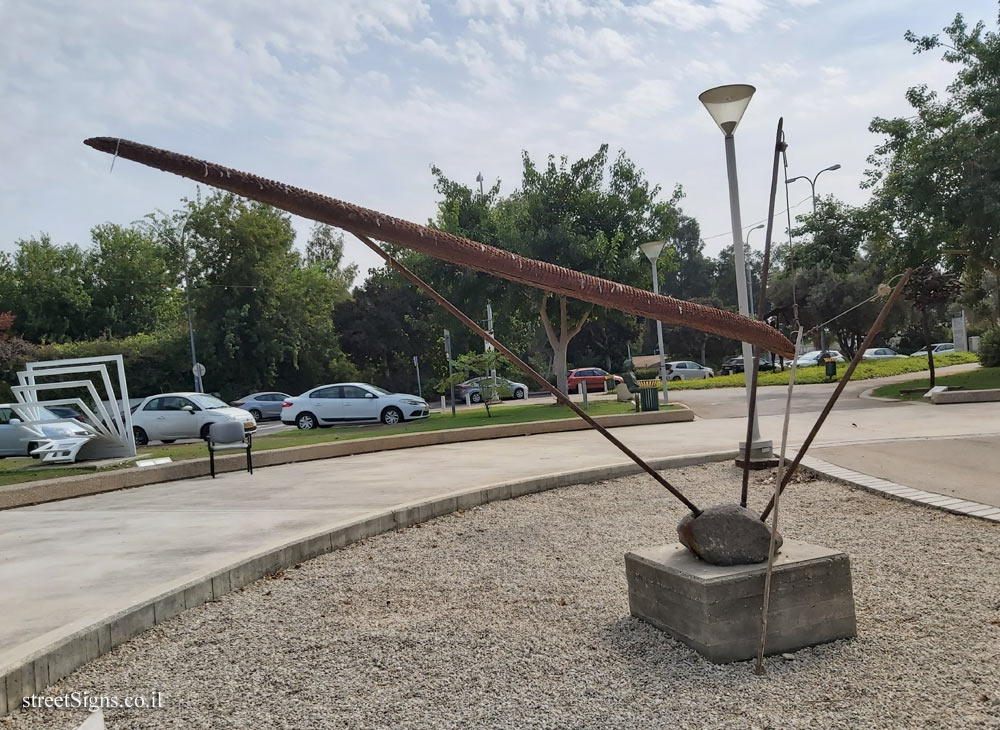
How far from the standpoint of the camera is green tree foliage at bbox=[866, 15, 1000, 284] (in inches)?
794

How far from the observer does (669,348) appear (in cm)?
6303

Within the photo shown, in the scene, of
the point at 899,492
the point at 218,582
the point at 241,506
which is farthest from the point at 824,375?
the point at 218,582

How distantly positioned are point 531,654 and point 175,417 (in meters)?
19.3

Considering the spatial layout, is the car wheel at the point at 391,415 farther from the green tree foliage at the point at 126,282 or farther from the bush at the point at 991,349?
the green tree foliage at the point at 126,282

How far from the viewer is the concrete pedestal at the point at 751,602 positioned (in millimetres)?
3854

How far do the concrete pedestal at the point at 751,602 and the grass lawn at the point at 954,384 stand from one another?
18352mm

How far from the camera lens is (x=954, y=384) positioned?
21594mm

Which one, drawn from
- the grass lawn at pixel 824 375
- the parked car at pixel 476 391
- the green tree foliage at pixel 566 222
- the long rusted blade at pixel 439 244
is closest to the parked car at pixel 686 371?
the parked car at pixel 476 391

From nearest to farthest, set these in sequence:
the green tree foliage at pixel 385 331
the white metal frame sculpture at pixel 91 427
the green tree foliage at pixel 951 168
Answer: the white metal frame sculpture at pixel 91 427 → the green tree foliage at pixel 951 168 → the green tree foliage at pixel 385 331

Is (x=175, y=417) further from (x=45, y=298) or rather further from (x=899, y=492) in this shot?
(x=45, y=298)

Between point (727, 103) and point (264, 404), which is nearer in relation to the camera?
point (727, 103)

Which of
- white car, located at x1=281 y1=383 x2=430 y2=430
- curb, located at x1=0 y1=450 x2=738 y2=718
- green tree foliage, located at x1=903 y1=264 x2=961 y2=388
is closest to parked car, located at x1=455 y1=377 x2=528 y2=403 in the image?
white car, located at x1=281 y1=383 x2=430 y2=430

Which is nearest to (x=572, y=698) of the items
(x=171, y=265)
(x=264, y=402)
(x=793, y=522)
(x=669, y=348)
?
(x=793, y=522)

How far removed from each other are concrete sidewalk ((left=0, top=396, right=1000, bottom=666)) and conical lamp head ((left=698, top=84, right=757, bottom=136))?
4.31 metres
